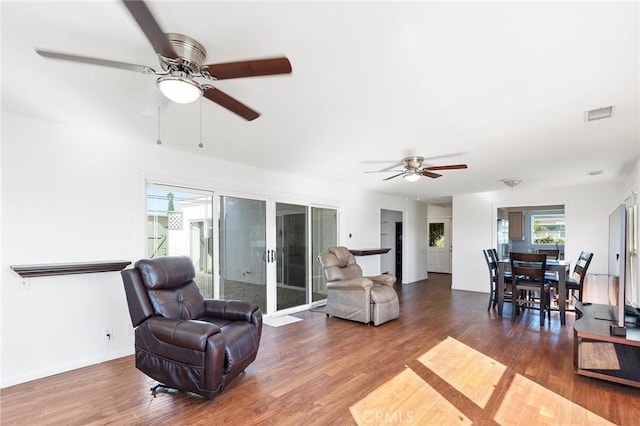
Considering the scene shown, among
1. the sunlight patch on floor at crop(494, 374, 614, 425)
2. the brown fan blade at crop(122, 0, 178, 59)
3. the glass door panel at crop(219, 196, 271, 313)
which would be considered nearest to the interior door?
the glass door panel at crop(219, 196, 271, 313)

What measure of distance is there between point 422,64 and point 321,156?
2325 millimetres

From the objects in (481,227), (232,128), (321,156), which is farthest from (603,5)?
(481,227)

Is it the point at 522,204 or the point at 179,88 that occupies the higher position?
the point at 179,88

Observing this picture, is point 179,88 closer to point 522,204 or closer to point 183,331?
point 183,331

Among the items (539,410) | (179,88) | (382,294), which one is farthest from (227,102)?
(382,294)

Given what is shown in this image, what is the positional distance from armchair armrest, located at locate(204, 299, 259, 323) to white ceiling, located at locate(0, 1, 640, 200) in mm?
1757

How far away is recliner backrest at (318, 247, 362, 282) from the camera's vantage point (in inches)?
198

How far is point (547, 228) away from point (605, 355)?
732 cm

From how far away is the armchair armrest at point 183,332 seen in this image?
7.64 feet

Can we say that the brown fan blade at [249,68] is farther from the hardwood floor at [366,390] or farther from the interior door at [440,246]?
the interior door at [440,246]

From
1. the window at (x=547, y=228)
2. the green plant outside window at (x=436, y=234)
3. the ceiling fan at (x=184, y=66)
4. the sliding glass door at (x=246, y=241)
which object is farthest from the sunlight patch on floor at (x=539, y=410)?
the green plant outside window at (x=436, y=234)

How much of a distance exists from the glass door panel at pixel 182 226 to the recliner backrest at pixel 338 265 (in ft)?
5.87

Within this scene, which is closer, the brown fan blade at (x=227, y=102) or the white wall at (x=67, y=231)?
the brown fan blade at (x=227, y=102)

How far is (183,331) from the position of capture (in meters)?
2.39
